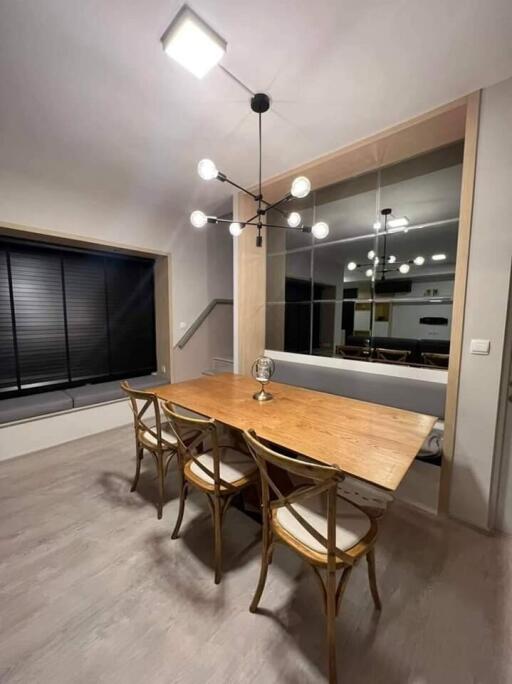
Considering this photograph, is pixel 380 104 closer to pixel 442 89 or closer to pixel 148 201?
pixel 442 89

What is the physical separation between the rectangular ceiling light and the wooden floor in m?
2.75

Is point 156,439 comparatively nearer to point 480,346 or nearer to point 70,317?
point 480,346

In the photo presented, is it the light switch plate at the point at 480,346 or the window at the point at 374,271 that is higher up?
the window at the point at 374,271

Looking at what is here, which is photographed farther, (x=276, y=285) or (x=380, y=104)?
(x=276, y=285)

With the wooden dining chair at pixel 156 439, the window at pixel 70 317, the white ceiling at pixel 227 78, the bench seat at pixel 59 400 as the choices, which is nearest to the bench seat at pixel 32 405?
the bench seat at pixel 59 400

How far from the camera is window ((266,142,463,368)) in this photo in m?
2.57

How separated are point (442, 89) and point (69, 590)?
11.7 feet

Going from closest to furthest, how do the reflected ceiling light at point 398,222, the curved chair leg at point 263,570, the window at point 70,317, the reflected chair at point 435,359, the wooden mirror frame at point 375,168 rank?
the curved chair leg at point 263,570, the wooden mirror frame at point 375,168, the reflected chair at point 435,359, the reflected ceiling light at point 398,222, the window at point 70,317

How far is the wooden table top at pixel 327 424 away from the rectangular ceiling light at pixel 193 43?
198cm

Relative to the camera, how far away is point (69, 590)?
1.40m

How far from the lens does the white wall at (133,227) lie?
259 cm

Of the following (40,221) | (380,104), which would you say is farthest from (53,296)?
(380,104)

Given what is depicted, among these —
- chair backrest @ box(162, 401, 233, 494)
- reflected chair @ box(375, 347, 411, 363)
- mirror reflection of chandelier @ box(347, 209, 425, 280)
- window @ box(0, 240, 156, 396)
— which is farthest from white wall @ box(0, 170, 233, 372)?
reflected chair @ box(375, 347, 411, 363)

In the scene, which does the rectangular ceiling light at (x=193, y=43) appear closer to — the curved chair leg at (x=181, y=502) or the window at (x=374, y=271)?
the window at (x=374, y=271)
